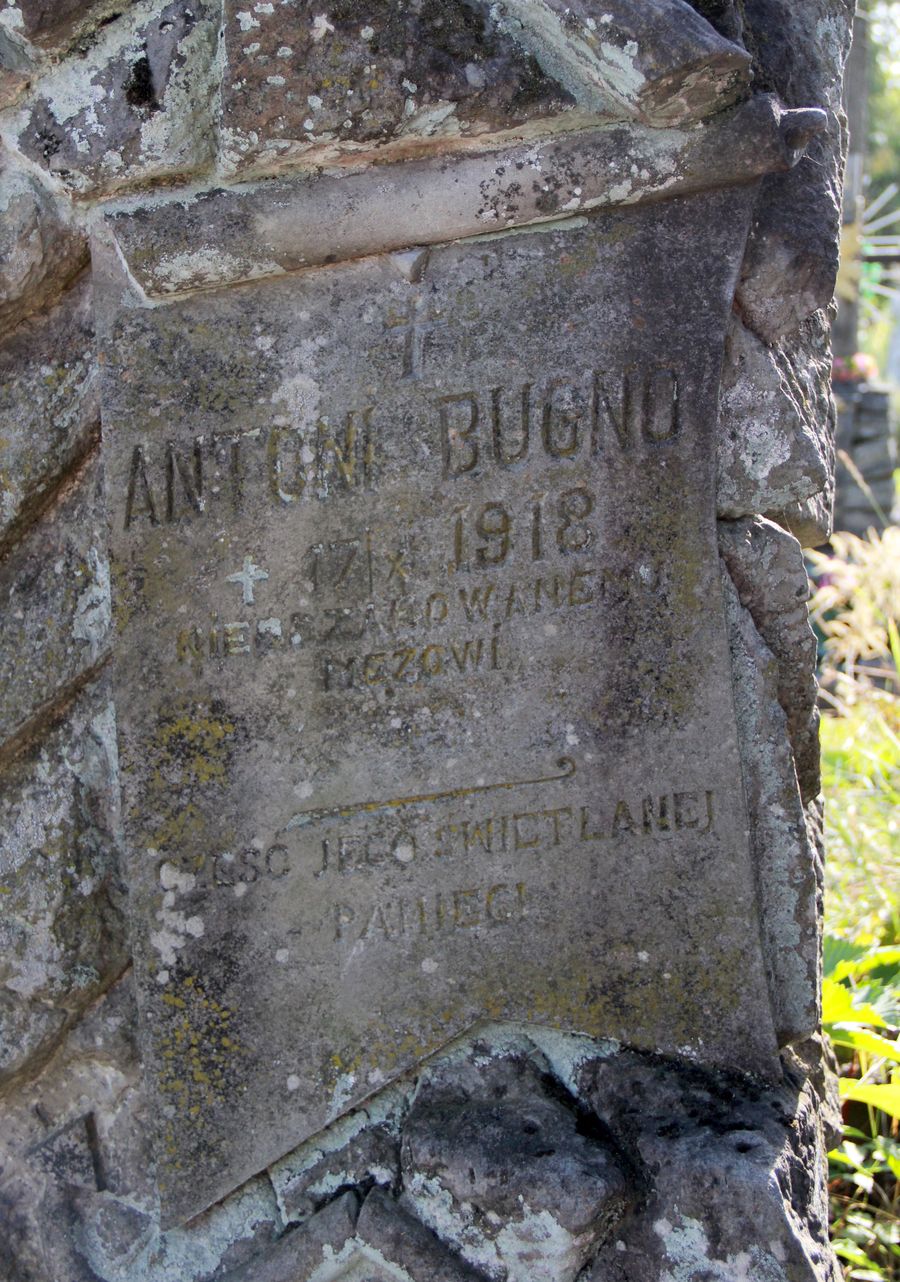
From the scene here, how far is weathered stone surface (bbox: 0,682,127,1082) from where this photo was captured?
5.95 feet

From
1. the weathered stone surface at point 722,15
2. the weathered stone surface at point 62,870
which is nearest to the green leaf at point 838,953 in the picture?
the weathered stone surface at point 62,870

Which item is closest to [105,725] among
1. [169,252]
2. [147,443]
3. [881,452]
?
[147,443]

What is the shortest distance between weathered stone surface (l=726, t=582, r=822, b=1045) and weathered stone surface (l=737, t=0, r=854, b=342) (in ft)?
1.34

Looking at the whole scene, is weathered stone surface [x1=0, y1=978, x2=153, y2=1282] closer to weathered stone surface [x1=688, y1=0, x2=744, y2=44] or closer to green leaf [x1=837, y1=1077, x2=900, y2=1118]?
green leaf [x1=837, y1=1077, x2=900, y2=1118]

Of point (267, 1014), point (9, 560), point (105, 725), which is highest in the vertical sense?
point (9, 560)

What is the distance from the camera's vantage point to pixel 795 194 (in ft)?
5.84

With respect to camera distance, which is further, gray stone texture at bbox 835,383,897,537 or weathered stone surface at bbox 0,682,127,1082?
gray stone texture at bbox 835,383,897,537

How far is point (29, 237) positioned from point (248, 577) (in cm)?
53

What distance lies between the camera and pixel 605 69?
1.59 m

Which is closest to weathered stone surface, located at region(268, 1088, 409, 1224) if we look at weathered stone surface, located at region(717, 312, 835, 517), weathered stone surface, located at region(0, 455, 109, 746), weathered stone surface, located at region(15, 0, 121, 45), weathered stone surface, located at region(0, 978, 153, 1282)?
weathered stone surface, located at region(0, 978, 153, 1282)

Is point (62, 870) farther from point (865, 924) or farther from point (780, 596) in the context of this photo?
point (865, 924)

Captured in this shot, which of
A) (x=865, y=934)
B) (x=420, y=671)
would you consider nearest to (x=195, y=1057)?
(x=420, y=671)

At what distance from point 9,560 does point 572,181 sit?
924 mm

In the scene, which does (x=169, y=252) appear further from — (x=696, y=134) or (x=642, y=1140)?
(x=642, y=1140)
